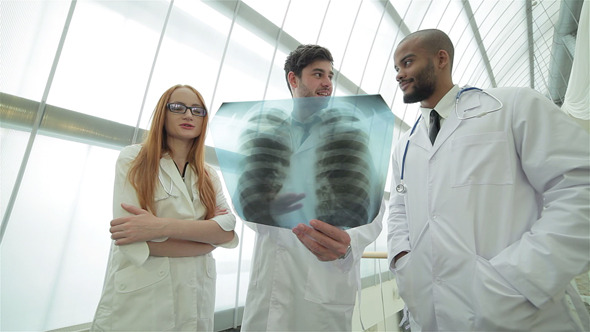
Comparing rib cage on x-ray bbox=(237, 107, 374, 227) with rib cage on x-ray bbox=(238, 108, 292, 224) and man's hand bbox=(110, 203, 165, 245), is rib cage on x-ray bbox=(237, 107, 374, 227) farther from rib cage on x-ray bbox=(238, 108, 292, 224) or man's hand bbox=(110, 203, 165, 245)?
man's hand bbox=(110, 203, 165, 245)

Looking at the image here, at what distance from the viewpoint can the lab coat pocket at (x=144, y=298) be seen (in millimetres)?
1123

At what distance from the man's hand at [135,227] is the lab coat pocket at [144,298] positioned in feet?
0.43

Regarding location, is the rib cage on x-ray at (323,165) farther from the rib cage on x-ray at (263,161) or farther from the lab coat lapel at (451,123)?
the lab coat lapel at (451,123)

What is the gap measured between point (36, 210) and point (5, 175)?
33cm

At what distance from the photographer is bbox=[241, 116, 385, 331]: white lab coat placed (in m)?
1.18

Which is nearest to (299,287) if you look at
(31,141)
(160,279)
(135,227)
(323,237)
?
(323,237)

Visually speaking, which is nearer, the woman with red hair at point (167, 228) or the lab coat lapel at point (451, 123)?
the woman with red hair at point (167, 228)

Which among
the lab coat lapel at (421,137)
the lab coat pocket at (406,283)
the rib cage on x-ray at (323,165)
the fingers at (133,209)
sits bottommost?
the lab coat pocket at (406,283)

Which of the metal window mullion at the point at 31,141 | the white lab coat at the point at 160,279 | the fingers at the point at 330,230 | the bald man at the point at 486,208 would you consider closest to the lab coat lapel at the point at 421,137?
the bald man at the point at 486,208

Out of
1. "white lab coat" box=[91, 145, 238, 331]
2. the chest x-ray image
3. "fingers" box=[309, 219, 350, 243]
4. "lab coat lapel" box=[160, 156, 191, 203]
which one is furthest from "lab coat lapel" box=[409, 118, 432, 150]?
"lab coat lapel" box=[160, 156, 191, 203]

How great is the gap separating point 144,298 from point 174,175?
52cm

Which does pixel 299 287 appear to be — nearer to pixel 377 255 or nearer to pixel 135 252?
pixel 135 252

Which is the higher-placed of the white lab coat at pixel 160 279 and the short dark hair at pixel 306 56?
the short dark hair at pixel 306 56

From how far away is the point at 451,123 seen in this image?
4.18 ft
